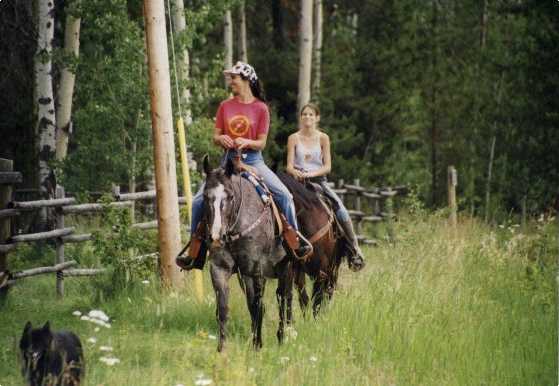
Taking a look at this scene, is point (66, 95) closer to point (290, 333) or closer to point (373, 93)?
point (373, 93)

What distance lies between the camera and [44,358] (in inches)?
268

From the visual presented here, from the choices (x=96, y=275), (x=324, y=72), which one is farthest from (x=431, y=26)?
(x=96, y=275)

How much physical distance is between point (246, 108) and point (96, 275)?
5.35m

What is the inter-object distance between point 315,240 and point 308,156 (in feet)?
3.17

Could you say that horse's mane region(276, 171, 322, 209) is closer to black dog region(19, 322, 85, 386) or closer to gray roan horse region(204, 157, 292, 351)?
gray roan horse region(204, 157, 292, 351)

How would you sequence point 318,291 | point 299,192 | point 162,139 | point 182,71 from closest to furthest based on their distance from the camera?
point 299,192 < point 318,291 < point 162,139 < point 182,71

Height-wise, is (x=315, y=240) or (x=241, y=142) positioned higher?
(x=241, y=142)

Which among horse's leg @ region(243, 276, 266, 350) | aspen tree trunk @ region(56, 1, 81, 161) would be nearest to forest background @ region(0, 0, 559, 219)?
aspen tree trunk @ region(56, 1, 81, 161)

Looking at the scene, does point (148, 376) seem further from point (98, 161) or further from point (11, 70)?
point (11, 70)

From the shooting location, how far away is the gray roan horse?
8.49m

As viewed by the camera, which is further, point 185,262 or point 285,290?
point 285,290

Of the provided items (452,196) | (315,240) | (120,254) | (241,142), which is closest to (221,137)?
(241,142)

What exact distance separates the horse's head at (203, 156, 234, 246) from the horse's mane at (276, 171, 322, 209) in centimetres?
201

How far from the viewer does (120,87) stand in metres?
17.3
